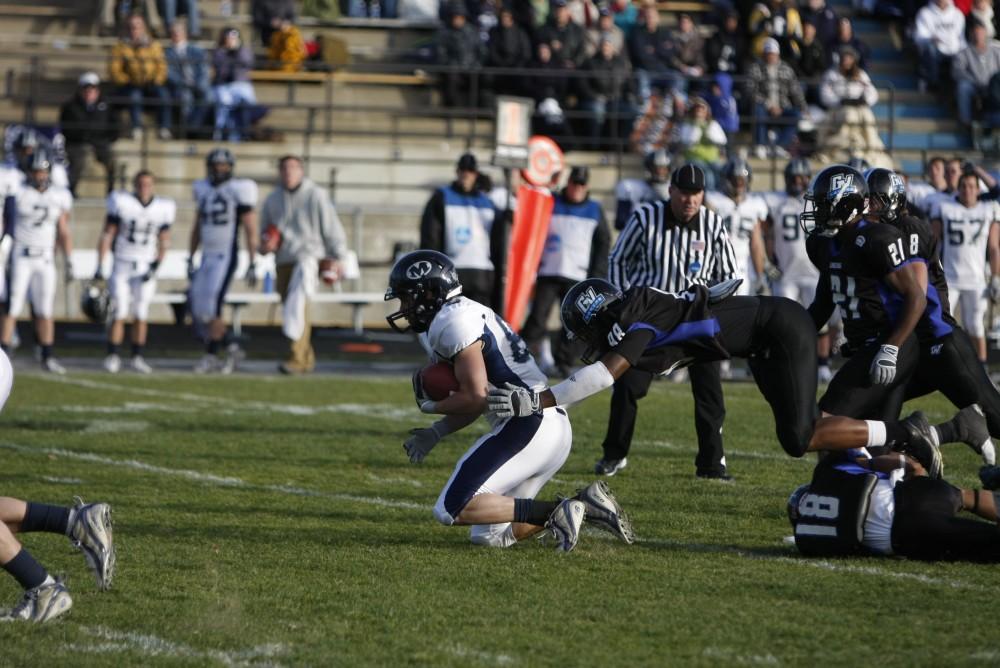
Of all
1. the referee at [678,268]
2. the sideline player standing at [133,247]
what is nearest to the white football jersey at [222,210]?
the sideline player standing at [133,247]

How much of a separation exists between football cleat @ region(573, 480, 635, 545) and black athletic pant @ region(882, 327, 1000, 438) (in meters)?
1.45

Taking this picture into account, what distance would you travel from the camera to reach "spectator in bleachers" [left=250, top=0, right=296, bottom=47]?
1848cm

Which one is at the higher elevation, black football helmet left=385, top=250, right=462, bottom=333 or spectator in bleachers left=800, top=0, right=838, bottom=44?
spectator in bleachers left=800, top=0, right=838, bottom=44

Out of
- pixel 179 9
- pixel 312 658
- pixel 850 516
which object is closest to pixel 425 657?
pixel 312 658

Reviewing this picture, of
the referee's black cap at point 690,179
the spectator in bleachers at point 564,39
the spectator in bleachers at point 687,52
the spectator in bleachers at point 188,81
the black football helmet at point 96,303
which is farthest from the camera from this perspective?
the spectator in bleachers at point 687,52

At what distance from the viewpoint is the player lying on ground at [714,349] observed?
5.53 meters

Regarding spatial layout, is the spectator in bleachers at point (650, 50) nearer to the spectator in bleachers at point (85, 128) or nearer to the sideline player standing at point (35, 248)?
the spectator in bleachers at point (85, 128)

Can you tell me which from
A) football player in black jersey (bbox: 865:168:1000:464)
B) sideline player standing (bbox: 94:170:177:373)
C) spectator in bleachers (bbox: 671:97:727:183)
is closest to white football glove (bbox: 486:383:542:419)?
football player in black jersey (bbox: 865:168:1000:464)

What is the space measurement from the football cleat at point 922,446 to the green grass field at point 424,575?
0.61 meters

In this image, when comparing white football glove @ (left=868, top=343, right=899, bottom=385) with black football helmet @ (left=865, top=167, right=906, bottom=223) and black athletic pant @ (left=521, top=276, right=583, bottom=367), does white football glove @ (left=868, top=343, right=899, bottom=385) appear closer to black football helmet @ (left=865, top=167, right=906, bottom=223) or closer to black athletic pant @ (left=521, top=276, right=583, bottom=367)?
black football helmet @ (left=865, top=167, right=906, bottom=223)

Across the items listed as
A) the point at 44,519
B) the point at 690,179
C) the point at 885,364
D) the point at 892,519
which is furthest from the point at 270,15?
the point at 892,519

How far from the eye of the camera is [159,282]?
16250 mm

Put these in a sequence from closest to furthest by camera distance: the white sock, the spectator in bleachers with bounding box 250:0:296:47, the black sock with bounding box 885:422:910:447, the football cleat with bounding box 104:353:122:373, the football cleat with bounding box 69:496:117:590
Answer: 1. the football cleat with bounding box 69:496:117:590
2. the white sock
3. the black sock with bounding box 885:422:910:447
4. the football cleat with bounding box 104:353:122:373
5. the spectator in bleachers with bounding box 250:0:296:47

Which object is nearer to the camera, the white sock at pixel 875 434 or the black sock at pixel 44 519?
the black sock at pixel 44 519
